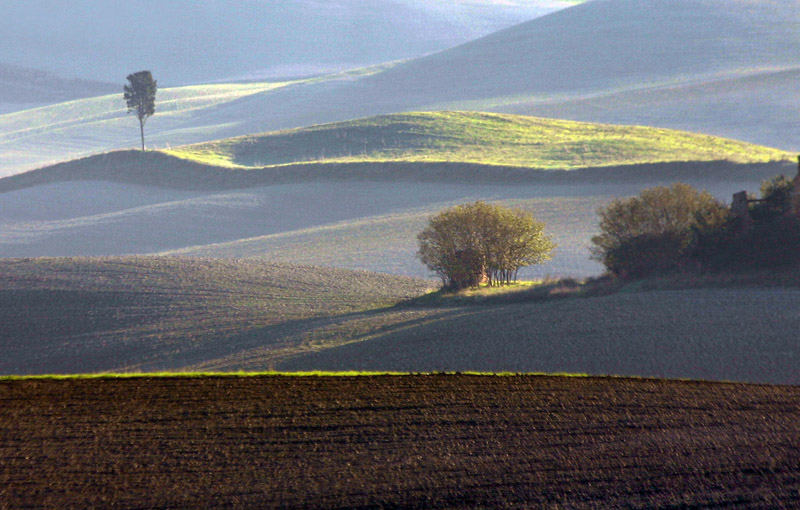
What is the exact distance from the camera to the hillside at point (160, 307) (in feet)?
66.4

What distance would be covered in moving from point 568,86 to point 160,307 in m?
96.5

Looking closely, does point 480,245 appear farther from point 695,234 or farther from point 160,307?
point 160,307

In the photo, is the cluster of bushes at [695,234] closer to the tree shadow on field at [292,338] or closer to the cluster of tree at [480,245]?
the cluster of tree at [480,245]

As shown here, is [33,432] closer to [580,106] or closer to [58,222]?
[58,222]

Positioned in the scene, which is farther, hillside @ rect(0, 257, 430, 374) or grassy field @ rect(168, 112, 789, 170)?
grassy field @ rect(168, 112, 789, 170)

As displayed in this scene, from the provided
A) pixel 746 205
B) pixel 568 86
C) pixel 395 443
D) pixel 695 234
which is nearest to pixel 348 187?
pixel 695 234

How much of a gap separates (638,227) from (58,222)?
41.8m

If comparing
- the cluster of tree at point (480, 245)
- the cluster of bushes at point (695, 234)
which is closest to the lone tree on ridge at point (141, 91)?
the cluster of tree at point (480, 245)

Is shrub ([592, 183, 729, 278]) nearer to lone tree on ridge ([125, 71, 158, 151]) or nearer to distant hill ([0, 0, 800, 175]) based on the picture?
distant hill ([0, 0, 800, 175])

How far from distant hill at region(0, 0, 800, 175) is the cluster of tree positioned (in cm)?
5858

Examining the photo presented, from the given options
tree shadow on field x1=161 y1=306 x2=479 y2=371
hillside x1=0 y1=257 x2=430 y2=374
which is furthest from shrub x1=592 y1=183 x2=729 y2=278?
hillside x1=0 y1=257 x2=430 y2=374

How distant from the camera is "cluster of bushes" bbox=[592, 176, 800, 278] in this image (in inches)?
878

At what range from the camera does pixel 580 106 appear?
3890 inches

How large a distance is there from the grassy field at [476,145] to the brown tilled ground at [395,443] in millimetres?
46912
